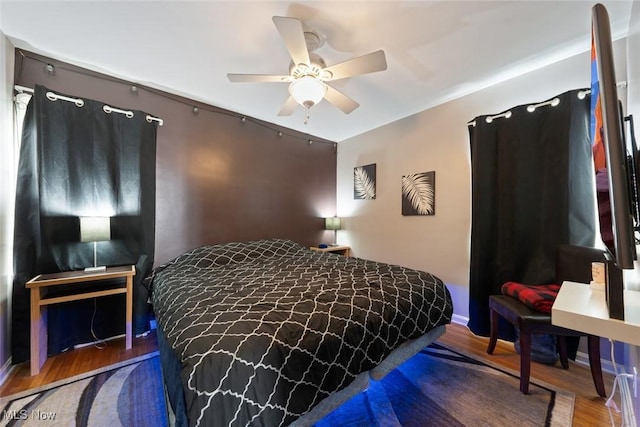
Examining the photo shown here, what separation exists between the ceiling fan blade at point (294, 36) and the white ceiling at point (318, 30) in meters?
0.27

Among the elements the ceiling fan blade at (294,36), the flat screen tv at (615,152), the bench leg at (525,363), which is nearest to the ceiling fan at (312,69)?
the ceiling fan blade at (294,36)

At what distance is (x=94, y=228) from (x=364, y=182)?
10.4 feet

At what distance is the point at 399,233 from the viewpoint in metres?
3.40

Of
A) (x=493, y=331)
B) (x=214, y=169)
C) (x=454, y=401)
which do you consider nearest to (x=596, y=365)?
(x=493, y=331)

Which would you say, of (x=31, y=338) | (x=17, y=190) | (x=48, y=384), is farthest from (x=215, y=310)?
(x=17, y=190)

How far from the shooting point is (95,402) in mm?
1592

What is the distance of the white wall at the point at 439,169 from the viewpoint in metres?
2.30

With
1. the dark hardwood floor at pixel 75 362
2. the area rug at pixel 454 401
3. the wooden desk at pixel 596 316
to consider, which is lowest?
the area rug at pixel 454 401

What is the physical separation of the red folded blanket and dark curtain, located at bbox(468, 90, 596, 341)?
0.28 m

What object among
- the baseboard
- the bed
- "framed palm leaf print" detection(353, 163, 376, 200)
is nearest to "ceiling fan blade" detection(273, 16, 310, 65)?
the bed

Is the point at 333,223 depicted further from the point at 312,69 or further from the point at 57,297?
the point at 57,297

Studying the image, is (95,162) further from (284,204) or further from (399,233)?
(399,233)

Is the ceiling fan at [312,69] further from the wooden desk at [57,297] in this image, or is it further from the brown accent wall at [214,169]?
the wooden desk at [57,297]

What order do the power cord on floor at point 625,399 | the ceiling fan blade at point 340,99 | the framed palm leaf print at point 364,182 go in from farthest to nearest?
the framed palm leaf print at point 364,182
the ceiling fan blade at point 340,99
the power cord on floor at point 625,399
